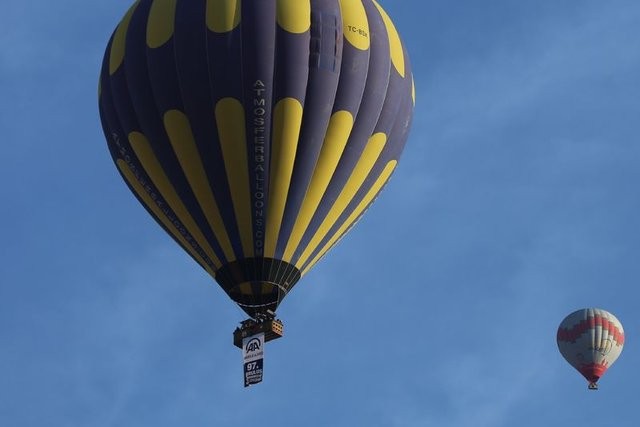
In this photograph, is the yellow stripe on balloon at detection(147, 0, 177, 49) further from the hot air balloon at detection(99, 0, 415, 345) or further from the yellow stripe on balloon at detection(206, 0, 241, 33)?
the yellow stripe on balloon at detection(206, 0, 241, 33)

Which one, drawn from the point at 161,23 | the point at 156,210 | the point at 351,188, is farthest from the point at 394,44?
the point at 156,210

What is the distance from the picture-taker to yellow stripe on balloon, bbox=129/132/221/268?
36906 mm

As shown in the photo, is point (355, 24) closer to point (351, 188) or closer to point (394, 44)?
point (394, 44)

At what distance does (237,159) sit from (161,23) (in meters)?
3.48

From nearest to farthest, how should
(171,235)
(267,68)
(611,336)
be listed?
1. (267,68)
2. (171,235)
3. (611,336)

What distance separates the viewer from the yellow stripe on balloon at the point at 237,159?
36.1 meters

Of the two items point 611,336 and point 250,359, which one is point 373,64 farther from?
point 611,336

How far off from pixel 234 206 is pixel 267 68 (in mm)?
3052

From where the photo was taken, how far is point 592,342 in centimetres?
5412

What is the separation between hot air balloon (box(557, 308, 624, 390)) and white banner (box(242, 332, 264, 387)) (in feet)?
→ 65.6

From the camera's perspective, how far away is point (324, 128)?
3634cm

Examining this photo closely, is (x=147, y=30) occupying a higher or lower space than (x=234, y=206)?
higher

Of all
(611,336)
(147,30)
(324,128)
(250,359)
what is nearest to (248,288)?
(250,359)

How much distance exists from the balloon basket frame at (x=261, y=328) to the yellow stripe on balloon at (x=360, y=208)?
65.9 inches
